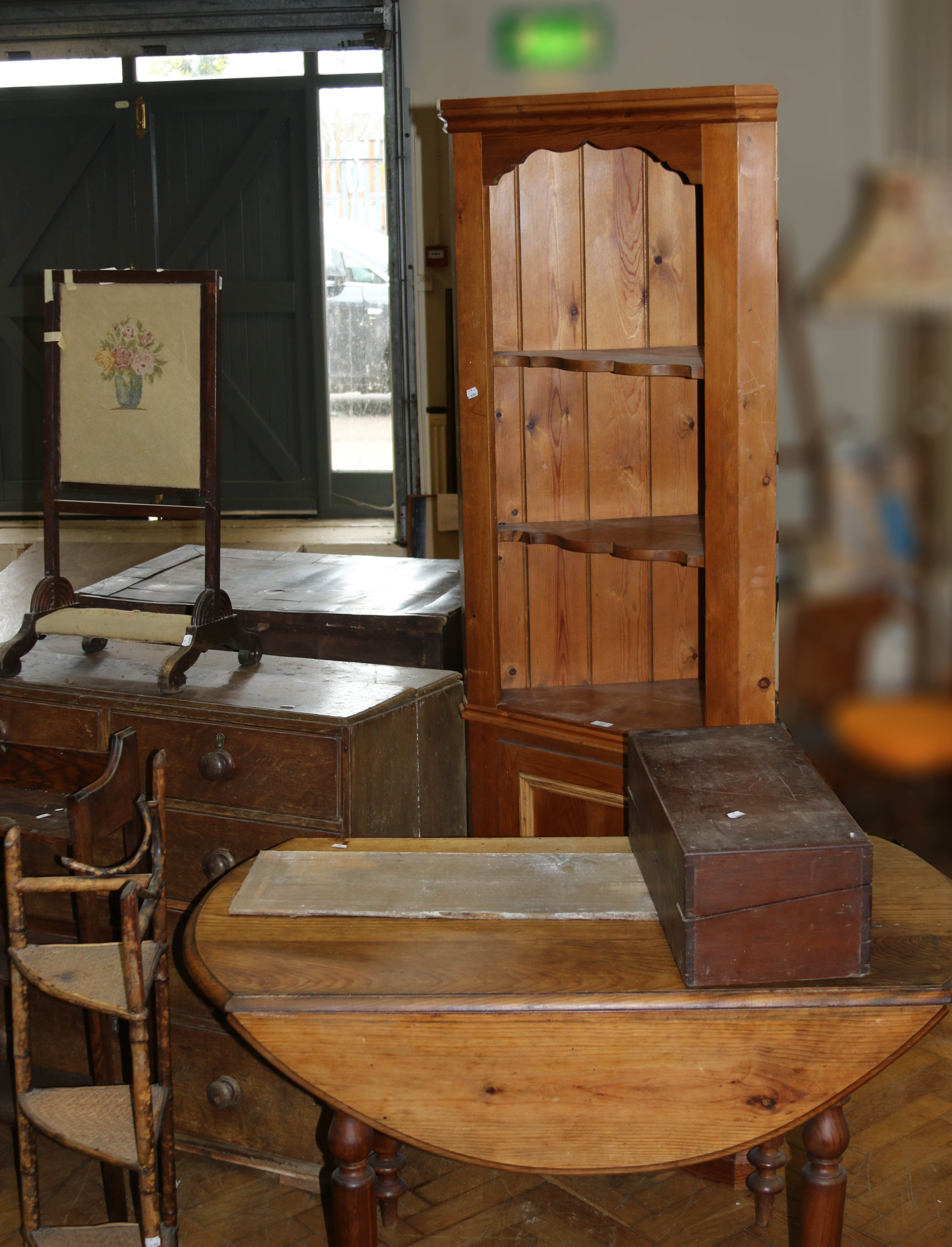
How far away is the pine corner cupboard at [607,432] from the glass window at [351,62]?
14.1 feet

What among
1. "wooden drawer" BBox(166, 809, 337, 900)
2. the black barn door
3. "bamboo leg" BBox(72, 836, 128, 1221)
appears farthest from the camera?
the black barn door

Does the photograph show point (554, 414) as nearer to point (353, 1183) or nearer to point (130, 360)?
point (130, 360)

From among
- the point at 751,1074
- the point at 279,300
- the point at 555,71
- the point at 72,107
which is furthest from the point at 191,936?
the point at 72,107

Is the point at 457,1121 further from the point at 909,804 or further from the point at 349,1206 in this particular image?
the point at 909,804

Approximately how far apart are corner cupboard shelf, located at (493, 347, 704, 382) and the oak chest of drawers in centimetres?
71

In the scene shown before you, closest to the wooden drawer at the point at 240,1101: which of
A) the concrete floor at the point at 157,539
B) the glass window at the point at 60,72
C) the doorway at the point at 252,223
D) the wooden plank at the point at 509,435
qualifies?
the wooden plank at the point at 509,435

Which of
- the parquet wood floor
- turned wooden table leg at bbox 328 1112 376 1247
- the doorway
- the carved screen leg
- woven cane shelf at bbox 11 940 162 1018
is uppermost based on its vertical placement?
the doorway

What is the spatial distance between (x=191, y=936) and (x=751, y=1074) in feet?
2.69

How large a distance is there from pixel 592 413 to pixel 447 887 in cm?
131

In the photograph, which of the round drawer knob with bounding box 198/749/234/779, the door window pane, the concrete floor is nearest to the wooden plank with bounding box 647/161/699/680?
the round drawer knob with bounding box 198/749/234/779

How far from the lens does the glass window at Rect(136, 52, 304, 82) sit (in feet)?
21.4

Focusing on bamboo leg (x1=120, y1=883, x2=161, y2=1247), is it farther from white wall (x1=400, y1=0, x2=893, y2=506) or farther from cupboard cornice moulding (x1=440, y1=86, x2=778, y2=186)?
cupboard cornice moulding (x1=440, y1=86, x2=778, y2=186)

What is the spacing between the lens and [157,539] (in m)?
6.79

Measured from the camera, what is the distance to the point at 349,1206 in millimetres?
1791
